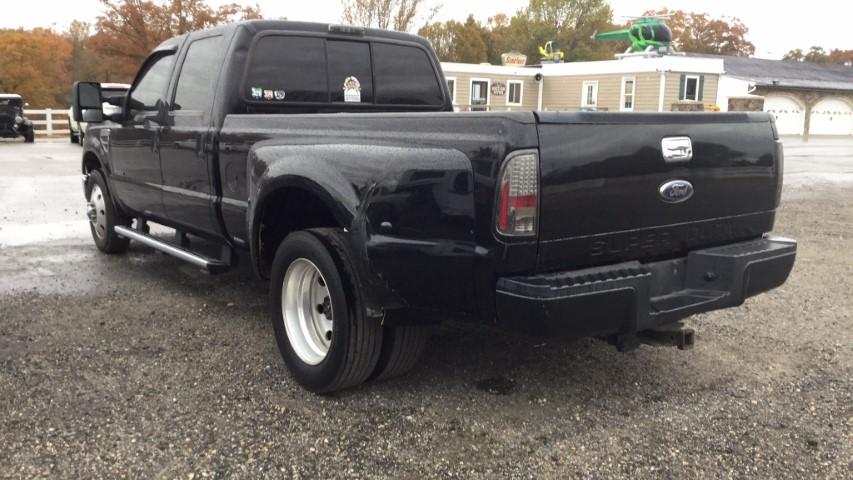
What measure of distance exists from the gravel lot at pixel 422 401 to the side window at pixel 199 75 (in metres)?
1.44

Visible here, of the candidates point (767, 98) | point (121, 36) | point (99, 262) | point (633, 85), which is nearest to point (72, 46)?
point (121, 36)

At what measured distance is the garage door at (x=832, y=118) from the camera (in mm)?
45281

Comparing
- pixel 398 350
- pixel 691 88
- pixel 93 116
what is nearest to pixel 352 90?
pixel 398 350

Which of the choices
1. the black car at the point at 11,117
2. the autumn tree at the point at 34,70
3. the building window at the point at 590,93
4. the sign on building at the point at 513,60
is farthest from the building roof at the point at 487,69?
the autumn tree at the point at 34,70

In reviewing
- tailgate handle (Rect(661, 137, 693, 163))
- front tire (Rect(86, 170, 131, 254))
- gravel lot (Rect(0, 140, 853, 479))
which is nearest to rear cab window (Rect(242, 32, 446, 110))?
gravel lot (Rect(0, 140, 853, 479))

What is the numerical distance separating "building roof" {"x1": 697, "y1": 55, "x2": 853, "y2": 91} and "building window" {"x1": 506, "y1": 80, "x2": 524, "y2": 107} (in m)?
12.2

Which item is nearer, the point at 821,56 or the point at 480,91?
the point at 480,91

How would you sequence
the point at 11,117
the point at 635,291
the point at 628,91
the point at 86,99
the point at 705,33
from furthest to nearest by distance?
1. the point at 705,33
2. the point at 628,91
3. the point at 11,117
4. the point at 86,99
5. the point at 635,291

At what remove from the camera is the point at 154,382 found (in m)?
3.96

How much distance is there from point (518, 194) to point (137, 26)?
37.3 m

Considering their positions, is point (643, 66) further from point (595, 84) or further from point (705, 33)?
point (705, 33)

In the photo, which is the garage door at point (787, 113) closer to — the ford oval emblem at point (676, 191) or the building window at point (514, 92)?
the building window at point (514, 92)

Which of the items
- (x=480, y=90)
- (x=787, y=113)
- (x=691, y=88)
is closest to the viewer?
(x=691, y=88)

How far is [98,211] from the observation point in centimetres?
717
